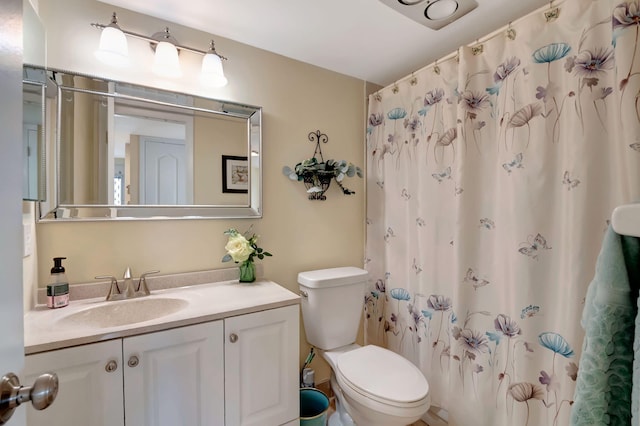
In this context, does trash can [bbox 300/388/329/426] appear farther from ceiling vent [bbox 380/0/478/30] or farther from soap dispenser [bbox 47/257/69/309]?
ceiling vent [bbox 380/0/478/30]

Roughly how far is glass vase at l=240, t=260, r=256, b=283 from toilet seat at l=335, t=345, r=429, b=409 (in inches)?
25.8

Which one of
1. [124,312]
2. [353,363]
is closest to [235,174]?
[124,312]

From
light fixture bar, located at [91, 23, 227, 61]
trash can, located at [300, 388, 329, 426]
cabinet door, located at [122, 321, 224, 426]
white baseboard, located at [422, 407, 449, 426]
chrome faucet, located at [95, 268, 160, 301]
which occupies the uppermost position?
light fixture bar, located at [91, 23, 227, 61]

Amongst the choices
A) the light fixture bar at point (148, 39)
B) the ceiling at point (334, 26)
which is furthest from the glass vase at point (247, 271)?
the ceiling at point (334, 26)

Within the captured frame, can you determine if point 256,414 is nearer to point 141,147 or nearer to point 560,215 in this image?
point 141,147

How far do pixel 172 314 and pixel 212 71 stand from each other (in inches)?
47.6

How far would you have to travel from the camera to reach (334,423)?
5.35ft

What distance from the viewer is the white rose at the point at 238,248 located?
1.47 meters

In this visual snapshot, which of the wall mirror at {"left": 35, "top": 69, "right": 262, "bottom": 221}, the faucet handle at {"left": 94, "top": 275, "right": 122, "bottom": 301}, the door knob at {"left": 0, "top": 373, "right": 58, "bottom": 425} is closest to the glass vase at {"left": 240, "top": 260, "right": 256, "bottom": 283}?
the wall mirror at {"left": 35, "top": 69, "right": 262, "bottom": 221}

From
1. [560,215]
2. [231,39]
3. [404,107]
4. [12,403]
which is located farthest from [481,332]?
[231,39]

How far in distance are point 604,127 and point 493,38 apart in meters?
0.64

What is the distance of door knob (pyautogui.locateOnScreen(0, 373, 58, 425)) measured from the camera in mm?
440

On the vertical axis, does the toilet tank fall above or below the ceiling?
below

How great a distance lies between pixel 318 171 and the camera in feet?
5.87
